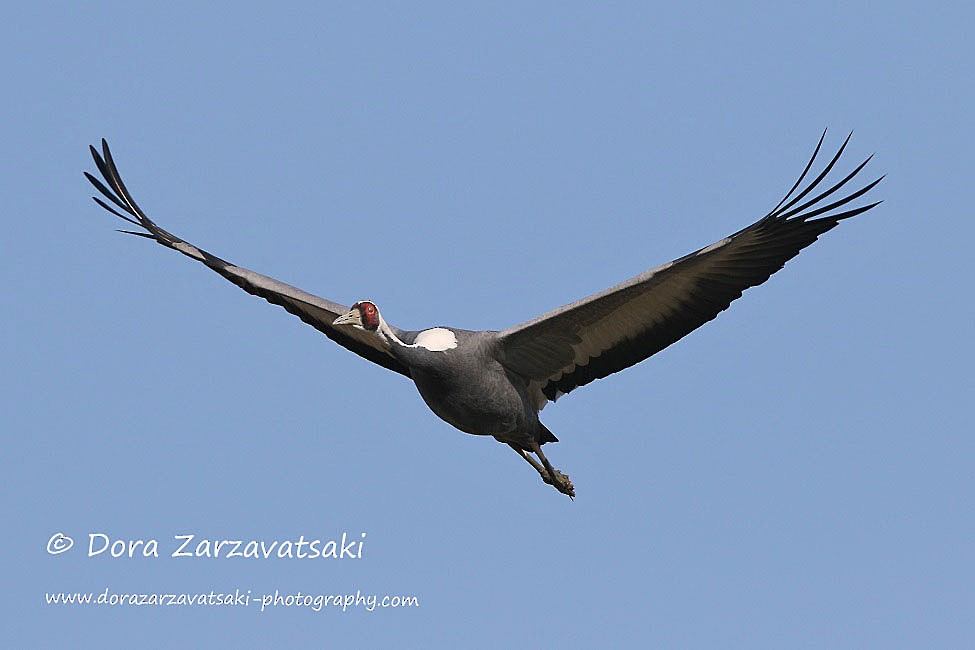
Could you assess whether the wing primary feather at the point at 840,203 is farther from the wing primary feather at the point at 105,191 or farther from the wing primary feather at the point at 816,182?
the wing primary feather at the point at 105,191

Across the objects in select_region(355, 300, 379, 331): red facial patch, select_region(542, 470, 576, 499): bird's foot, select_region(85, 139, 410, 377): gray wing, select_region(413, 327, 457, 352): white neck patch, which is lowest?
select_region(542, 470, 576, 499): bird's foot

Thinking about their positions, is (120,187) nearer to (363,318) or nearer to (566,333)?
(363,318)

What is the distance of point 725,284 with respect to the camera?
1164cm

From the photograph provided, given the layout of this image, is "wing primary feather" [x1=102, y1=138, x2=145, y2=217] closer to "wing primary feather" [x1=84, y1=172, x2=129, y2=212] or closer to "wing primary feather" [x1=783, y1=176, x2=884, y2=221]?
"wing primary feather" [x1=84, y1=172, x2=129, y2=212]

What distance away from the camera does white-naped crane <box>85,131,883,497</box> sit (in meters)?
11.4

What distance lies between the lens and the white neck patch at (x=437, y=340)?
38.3 feet

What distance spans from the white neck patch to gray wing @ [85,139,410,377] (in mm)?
1081

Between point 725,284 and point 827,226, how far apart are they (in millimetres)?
957

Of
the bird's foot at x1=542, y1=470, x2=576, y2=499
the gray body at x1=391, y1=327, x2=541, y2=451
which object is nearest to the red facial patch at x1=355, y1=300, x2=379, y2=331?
the gray body at x1=391, y1=327, x2=541, y2=451

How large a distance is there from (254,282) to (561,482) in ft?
11.2

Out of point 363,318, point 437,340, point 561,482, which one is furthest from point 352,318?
point 561,482

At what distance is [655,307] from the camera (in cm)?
1195

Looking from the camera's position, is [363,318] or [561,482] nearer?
[363,318]

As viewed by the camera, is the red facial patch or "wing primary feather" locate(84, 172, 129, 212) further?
"wing primary feather" locate(84, 172, 129, 212)
